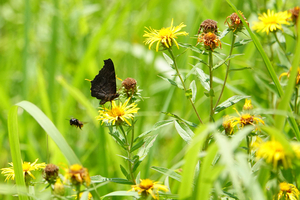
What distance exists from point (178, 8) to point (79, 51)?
8.70ft

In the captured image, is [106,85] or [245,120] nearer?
[245,120]

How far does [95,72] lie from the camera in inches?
143

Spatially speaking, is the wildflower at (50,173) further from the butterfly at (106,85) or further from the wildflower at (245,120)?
the wildflower at (245,120)

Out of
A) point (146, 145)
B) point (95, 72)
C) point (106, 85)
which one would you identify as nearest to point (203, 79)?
point (146, 145)

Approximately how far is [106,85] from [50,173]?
0.71 m

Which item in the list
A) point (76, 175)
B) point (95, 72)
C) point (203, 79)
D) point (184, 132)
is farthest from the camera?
point (95, 72)

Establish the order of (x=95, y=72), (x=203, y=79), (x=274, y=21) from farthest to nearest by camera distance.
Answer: (x=95, y=72) < (x=274, y=21) < (x=203, y=79)

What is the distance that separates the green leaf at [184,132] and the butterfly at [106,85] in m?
0.45

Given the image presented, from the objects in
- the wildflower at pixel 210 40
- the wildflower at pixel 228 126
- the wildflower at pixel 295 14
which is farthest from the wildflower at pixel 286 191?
the wildflower at pixel 295 14

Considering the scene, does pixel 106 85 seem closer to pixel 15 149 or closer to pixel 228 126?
pixel 15 149

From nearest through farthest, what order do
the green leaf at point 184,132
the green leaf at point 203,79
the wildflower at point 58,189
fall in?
1. the wildflower at point 58,189
2. the green leaf at point 184,132
3. the green leaf at point 203,79

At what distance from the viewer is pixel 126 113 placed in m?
1.65

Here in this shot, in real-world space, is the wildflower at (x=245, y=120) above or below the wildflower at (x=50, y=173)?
above

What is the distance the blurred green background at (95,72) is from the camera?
2736 mm
